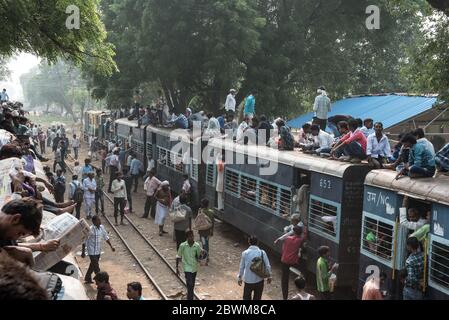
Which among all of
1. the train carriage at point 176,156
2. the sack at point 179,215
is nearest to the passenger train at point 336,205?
the train carriage at point 176,156

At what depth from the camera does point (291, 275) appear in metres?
11.5

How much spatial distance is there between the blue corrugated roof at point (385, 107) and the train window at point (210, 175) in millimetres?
5022

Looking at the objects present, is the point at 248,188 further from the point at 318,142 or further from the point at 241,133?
the point at 318,142

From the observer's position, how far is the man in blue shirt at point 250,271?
27.5ft

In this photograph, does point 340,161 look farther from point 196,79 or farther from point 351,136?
point 196,79

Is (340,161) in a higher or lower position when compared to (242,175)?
higher

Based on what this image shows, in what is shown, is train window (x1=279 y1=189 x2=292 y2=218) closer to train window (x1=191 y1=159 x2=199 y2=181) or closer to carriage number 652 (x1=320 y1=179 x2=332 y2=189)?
carriage number 652 (x1=320 y1=179 x2=332 y2=189)

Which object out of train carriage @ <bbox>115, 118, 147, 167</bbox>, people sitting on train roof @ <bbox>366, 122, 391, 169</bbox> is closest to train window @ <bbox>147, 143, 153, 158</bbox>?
train carriage @ <bbox>115, 118, 147, 167</bbox>

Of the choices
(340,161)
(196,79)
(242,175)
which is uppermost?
(196,79)

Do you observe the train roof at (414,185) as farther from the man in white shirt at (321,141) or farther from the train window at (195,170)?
the train window at (195,170)

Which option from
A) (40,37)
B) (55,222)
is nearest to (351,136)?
(55,222)

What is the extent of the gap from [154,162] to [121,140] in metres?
7.11
